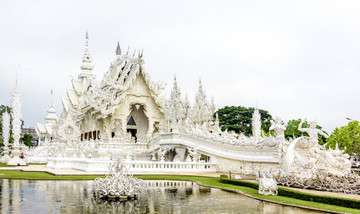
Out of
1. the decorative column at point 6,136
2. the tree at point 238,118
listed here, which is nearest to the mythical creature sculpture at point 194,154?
the decorative column at point 6,136

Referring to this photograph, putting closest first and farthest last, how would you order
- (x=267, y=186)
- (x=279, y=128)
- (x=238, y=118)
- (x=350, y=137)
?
(x=267, y=186)
(x=279, y=128)
(x=350, y=137)
(x=238, y=118)

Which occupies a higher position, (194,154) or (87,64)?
(87,64)

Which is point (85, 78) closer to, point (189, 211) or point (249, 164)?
point (249, 164)

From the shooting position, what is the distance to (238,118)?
4638 cm

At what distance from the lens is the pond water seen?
27.4 feet

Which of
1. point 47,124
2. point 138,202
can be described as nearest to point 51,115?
point 47,124

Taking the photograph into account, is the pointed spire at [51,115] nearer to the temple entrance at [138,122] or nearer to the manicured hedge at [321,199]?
the temple entrance at [138,122]

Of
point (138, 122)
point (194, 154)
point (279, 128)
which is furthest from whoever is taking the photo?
point (138, 122)

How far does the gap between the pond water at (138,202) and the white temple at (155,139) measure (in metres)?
3.27

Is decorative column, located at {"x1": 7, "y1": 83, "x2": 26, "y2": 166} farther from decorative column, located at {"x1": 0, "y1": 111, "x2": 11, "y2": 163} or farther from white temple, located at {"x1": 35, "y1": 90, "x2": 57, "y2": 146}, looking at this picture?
white temple, located at {"x1": 35, "y1": 90, "x2": 57, "y2": 146}

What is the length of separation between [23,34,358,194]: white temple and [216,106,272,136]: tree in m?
15.1

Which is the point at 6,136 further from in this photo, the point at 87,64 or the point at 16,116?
the point at 87,64

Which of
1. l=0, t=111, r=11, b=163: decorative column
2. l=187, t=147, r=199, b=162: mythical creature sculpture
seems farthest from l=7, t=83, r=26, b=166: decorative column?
l=187, t=147, r=199, b=162: mythical creature sculpture

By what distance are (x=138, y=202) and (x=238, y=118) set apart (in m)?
37.7
